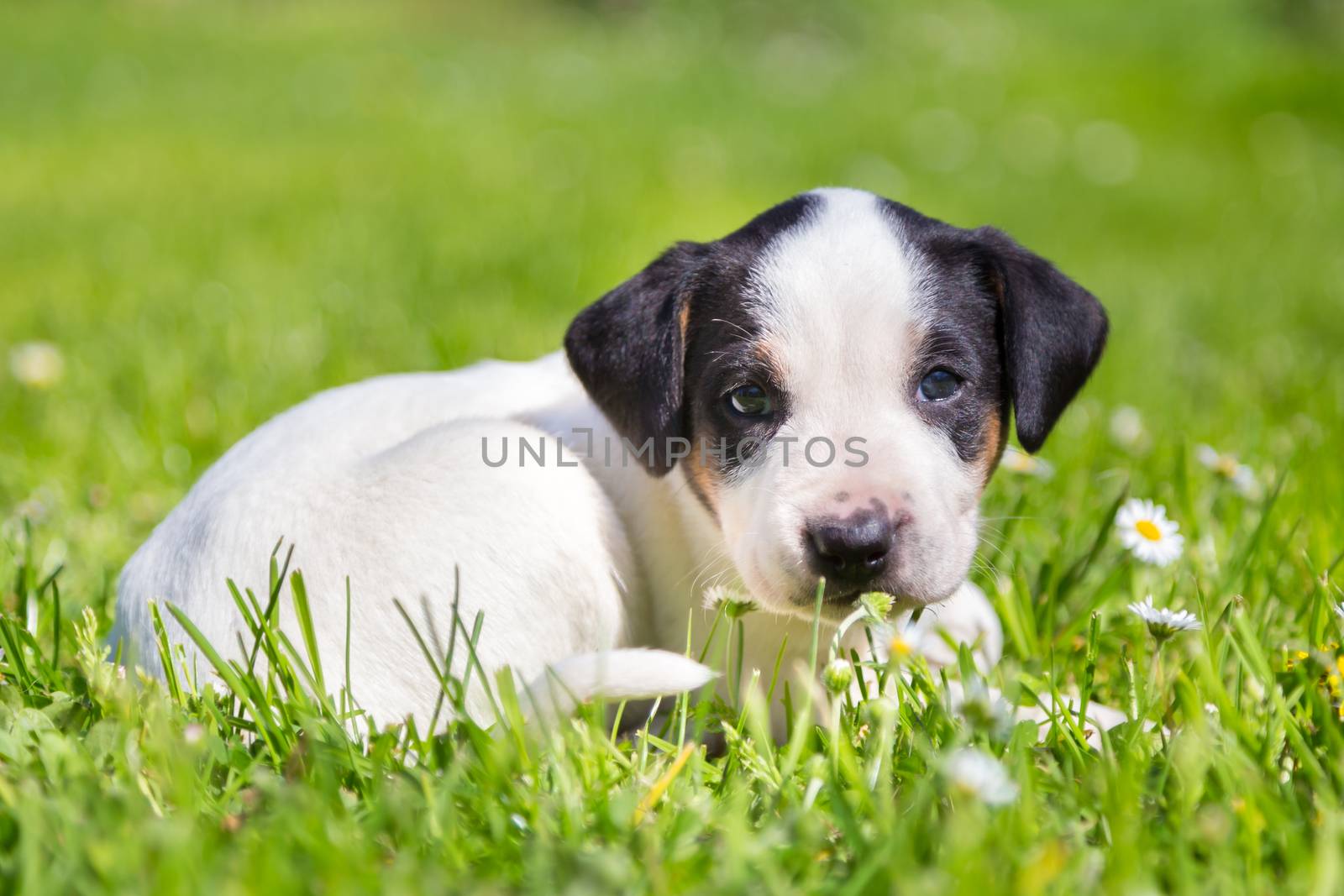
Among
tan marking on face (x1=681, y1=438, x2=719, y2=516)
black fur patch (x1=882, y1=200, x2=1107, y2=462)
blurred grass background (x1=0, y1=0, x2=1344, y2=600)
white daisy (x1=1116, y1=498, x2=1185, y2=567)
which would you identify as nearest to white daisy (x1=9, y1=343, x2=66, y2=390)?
blurred grass background (x1=0, y1=0, x2=1344, y2=600)

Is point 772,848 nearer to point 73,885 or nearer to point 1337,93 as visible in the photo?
point 73,885

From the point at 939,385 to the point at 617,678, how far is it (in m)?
1.11

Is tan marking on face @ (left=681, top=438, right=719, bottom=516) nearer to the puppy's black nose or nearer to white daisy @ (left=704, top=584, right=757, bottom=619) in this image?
white daisy @ (left=704, top=584, right=757, bottom=619)

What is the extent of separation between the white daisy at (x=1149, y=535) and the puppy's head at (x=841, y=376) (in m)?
0.36

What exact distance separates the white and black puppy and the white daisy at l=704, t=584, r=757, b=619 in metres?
0.06

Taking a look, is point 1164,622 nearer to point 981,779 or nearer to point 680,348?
point 981,779

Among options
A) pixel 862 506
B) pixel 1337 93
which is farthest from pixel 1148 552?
pixel 1337 93

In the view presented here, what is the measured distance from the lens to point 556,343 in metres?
5.50

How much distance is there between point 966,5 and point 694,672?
20008 millimetres

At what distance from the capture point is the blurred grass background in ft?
15.9

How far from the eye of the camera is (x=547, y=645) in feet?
8.77

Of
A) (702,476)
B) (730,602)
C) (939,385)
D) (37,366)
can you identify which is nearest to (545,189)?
(37,366)

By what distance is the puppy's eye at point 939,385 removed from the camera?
2.72 meters

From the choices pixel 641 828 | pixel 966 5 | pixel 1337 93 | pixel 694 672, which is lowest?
pixel 641 828
